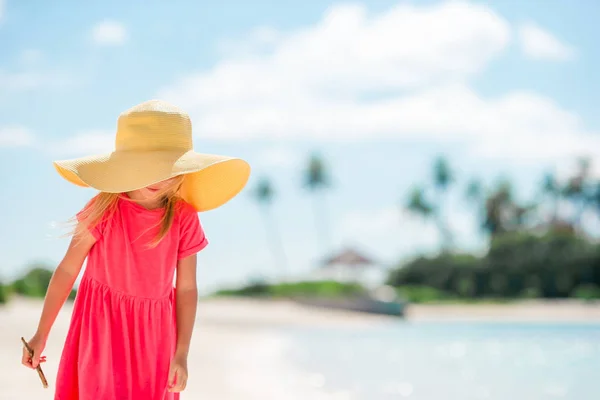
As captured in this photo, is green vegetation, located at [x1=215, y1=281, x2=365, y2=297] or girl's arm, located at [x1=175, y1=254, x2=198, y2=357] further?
green vegetation, located at [x1=215, y1=281, x2=365, y2=297]

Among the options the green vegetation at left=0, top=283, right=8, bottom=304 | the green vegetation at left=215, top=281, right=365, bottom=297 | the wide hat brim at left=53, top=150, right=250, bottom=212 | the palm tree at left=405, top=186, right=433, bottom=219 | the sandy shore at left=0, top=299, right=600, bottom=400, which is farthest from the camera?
the palm tree at left=405, top=186, right=433, bottom=219

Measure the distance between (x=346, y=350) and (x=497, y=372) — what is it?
12.1ft

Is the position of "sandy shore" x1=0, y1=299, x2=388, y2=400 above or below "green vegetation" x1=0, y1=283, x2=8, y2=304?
above

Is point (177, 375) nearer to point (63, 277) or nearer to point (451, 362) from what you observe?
point (63, 277)

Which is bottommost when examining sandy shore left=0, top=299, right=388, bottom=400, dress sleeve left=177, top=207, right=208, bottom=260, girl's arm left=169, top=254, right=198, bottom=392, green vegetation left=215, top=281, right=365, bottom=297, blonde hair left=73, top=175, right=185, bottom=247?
green vegetation left=215, top=281, right=365, bottom=297

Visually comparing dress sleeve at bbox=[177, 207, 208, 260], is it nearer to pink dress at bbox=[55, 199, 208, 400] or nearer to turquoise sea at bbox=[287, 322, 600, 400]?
pink dress at bbox=[55, 199, 208, 400]

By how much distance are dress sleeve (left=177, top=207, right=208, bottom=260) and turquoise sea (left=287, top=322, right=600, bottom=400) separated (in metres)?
5.31

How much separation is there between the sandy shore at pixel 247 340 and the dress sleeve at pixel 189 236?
361 centimetres

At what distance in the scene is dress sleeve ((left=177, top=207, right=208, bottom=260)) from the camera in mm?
2779

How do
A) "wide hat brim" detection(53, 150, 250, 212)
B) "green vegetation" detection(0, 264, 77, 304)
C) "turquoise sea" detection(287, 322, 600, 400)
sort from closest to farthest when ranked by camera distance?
"wide hat brim" detection(53, 150, 250, 212) < "turquoise sea" detection(287, 322, 600, 400) < "green vegetation" detection(0, 264, 77, 304)

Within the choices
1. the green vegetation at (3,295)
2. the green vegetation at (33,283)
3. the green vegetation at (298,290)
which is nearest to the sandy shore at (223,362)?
the green vegetation at (3,295)

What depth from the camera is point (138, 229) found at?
270 cm

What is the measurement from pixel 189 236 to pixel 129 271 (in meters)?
0.24

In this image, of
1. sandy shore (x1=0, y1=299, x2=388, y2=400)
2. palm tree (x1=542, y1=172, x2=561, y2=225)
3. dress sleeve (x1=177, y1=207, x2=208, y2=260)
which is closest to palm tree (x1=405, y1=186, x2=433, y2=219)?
palm tree (x1=542, y1=172, x2=561, y2=225)
